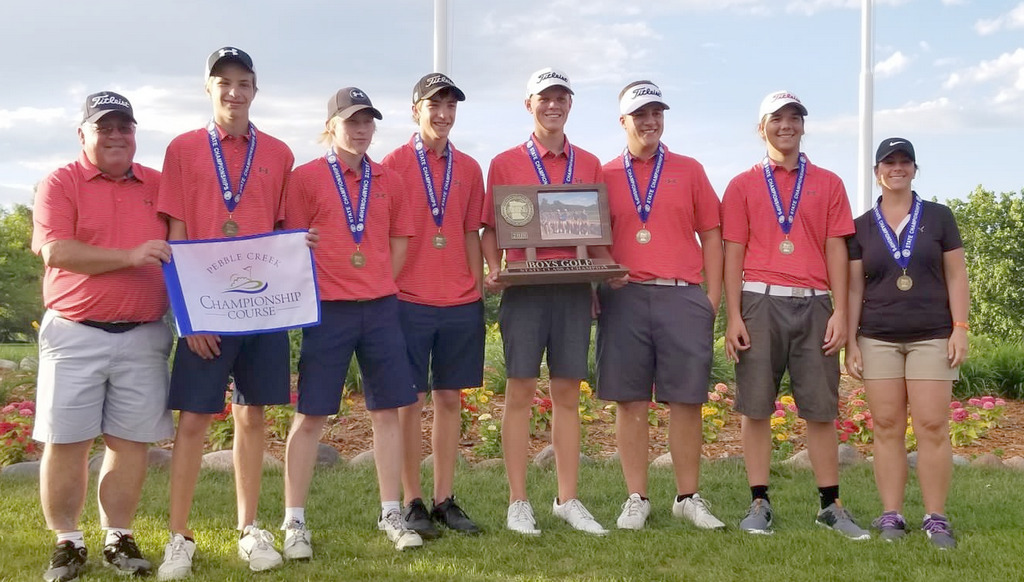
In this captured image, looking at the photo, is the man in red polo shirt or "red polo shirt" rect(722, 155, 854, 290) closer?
the man in red polo shirt

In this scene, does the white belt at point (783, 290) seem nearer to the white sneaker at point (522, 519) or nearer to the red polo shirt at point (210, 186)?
the white sneaker at point (522, 519)

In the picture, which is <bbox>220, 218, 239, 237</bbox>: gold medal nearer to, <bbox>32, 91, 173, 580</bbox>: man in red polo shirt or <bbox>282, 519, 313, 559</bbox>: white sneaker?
<bbox>32, 91, 173, 580</bbox>: man in red polo shirt

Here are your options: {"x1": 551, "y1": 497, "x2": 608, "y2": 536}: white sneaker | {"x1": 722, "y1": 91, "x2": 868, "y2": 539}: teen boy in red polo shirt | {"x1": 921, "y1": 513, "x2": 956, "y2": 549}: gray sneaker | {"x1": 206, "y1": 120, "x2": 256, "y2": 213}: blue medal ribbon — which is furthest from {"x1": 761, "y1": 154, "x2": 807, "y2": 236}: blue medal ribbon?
{"x1": 206, "y1": 120, "x2": 256, "y2": 213}: blue medal ribbon

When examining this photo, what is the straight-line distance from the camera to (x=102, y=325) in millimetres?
5242

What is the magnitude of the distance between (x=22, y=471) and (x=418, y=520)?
4.07 m

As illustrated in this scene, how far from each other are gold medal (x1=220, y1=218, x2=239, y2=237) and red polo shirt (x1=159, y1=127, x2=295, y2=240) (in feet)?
0.06

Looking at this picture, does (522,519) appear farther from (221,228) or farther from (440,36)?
(440,36)

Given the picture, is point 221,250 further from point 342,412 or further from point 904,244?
point 342,412

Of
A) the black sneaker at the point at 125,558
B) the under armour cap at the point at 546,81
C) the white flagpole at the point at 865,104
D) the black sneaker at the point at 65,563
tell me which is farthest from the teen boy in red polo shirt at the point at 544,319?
the white flagpole at the point at 865,104

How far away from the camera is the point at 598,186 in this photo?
19.9 feet

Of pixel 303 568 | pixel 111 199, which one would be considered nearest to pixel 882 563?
pixel 303 568

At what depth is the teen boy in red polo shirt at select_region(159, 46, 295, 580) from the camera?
5.32 metres

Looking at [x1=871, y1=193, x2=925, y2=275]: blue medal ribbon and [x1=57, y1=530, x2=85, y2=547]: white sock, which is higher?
[x1=871, y1=193, x2=925, y2=275]: blue medal ribbon

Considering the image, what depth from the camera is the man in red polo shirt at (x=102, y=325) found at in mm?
5180
